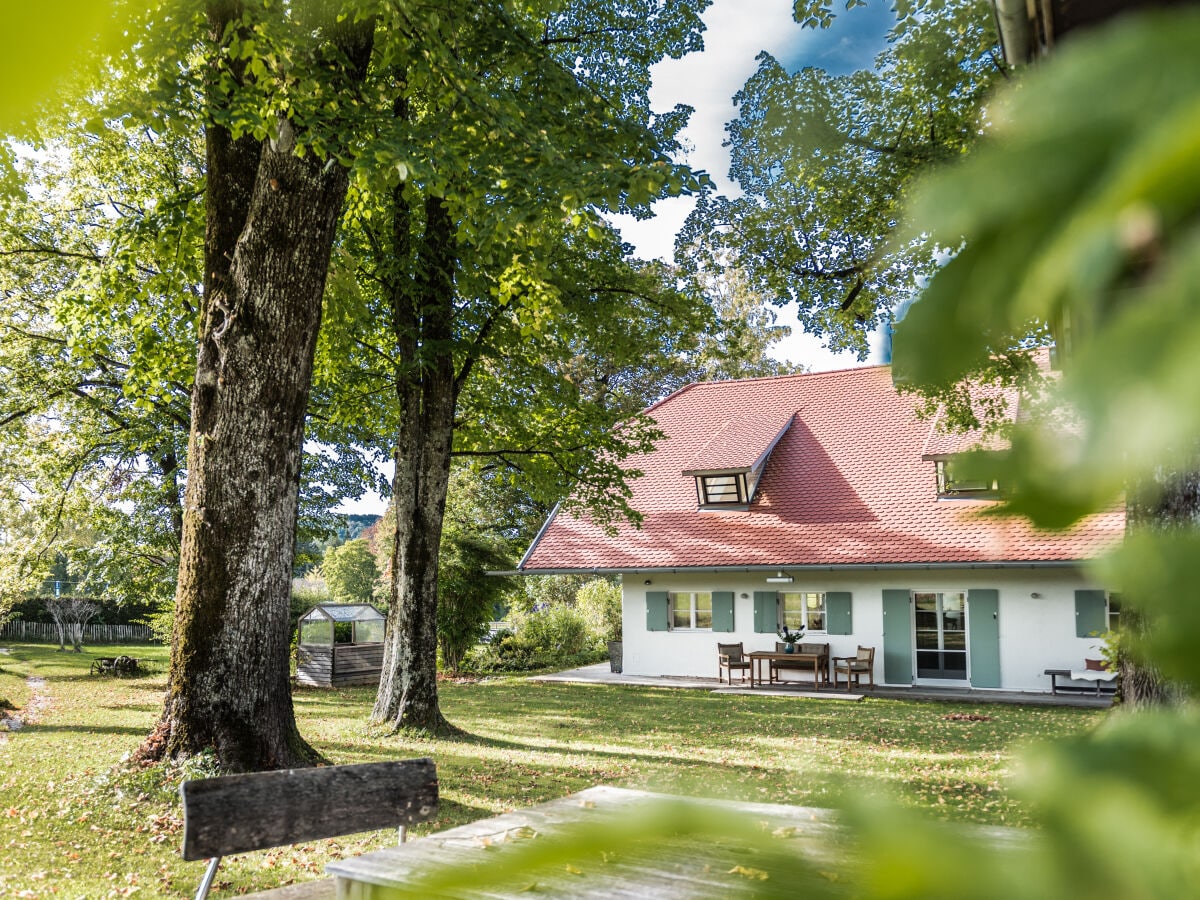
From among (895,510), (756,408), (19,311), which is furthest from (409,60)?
(756,408)

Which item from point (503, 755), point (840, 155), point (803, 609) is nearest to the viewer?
point (503, 755)

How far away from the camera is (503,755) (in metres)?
11.6

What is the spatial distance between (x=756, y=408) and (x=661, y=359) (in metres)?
11.2

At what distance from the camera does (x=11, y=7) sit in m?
0.17

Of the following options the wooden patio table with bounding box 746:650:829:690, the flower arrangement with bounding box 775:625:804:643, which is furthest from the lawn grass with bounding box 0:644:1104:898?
the flower arrangement with bounding box 775:625:804:643

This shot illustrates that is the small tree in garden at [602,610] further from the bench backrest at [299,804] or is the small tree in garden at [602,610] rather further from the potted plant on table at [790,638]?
the bench backrest at [299,804]

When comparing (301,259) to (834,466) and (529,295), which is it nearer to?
(529,295)

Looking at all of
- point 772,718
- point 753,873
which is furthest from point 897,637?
point 753,873

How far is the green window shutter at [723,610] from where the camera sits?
22047mm

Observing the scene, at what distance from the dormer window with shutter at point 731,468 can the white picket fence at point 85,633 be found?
96.3 ft

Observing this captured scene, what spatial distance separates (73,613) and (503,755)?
31903mm

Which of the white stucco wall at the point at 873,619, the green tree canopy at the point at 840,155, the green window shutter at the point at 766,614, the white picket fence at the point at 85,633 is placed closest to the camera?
the green tree canopy at the point at 840,155

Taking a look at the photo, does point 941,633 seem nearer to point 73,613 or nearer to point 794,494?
point 794,494

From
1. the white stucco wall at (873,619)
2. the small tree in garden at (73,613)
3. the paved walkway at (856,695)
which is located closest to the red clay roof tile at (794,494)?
the white stucco wall at (873,619)
